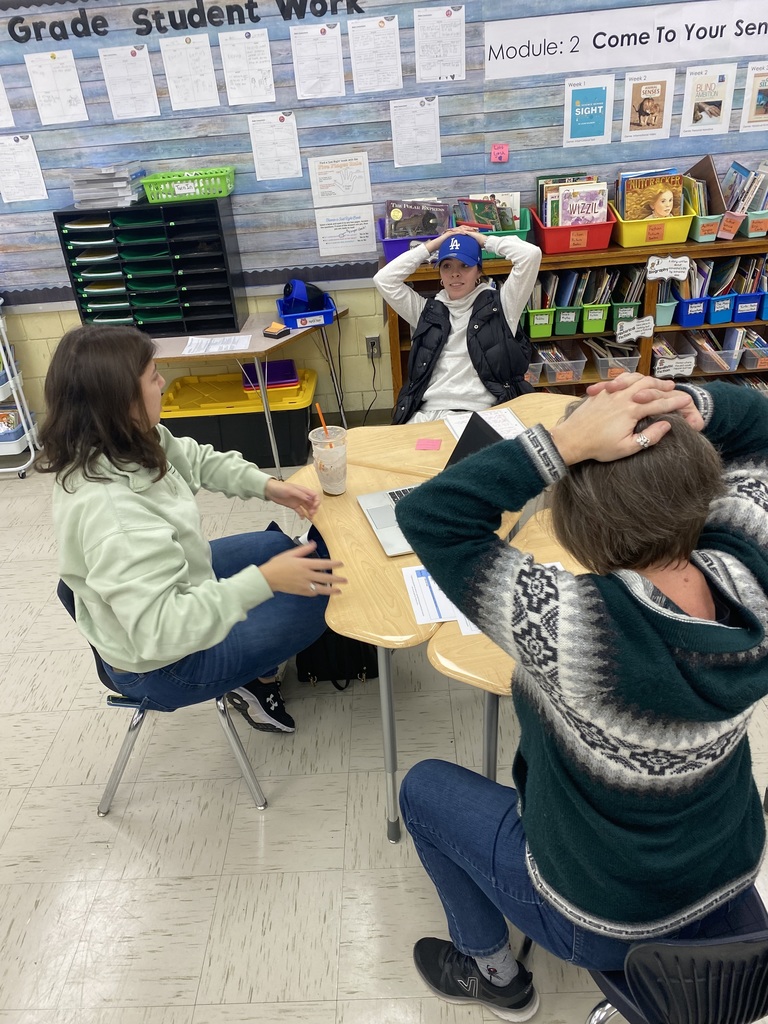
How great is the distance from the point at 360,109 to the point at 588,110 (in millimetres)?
1079

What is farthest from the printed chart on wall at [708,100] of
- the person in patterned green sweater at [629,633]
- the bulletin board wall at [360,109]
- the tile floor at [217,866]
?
the person in patterned green sweater at [629,633]

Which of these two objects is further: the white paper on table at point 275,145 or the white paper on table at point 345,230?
the white paper on table at point 345,230

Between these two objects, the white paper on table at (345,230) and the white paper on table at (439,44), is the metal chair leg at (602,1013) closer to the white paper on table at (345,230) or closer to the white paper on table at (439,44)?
the white paper on table at (345,230)

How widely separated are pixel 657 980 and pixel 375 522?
1.20 meters

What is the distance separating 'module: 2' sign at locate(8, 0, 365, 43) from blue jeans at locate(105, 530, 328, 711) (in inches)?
111

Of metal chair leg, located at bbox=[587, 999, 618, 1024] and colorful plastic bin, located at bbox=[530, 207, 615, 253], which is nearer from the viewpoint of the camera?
metal chair leg, located at bbox=[587, 999, 618, 1024]

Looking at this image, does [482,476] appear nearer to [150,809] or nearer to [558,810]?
[558,810]

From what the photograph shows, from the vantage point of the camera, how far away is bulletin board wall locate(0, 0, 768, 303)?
10.9 ft

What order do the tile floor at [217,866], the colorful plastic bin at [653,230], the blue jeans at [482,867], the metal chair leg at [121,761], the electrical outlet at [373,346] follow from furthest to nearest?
the electrical outlet at [373,346] < the colorful plastic bin at [653,230] < the metal chair leg at [121,761] < the tile floor at [217,866] < the blue jeans at [482,867]

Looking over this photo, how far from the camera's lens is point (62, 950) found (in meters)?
1.80

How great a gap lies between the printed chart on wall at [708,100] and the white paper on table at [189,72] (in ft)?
7.30

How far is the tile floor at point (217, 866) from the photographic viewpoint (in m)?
1.68

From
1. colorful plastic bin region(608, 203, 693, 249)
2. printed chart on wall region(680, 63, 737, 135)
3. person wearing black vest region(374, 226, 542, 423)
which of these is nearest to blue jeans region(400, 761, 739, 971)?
person wearing black vest region(374, 226, 542, 423)

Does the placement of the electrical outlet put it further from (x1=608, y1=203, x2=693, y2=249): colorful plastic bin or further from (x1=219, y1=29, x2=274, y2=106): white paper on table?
(x1=608, y1=203, x2=693, y2=249): colorful plastic bin
